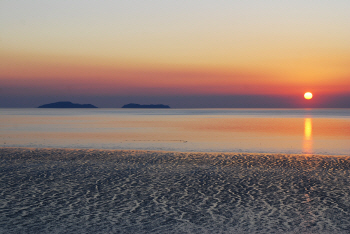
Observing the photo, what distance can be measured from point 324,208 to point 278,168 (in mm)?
7259

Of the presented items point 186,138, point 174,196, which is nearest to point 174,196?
point 174,196

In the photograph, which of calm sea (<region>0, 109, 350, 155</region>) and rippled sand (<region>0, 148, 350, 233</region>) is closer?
rippled sand (<region>0, 148, 350, 233</region>)

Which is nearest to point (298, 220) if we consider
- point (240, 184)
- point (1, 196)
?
point (240, 184)

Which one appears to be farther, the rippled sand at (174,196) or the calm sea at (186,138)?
the calm sea at (186,138)

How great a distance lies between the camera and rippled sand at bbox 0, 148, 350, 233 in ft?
30.3

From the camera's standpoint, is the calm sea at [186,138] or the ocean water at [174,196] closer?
the ocean water at [174,196]

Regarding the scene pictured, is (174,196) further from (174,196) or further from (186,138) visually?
(186,138)

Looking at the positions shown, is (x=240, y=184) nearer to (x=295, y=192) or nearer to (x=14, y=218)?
(x=295, y=192)

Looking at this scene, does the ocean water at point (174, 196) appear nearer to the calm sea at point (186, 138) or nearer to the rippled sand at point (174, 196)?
the rippled sand at point (174, 196)

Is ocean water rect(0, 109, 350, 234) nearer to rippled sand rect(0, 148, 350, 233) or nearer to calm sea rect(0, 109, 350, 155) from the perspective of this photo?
rippled sand rect(0, 148, 350, 233)

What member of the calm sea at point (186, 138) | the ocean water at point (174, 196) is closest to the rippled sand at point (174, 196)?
the ocean water at point (174, 196)

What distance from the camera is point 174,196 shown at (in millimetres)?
12203

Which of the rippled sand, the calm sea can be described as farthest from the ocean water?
the calm sea

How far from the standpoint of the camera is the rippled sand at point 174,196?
9.25 meters
